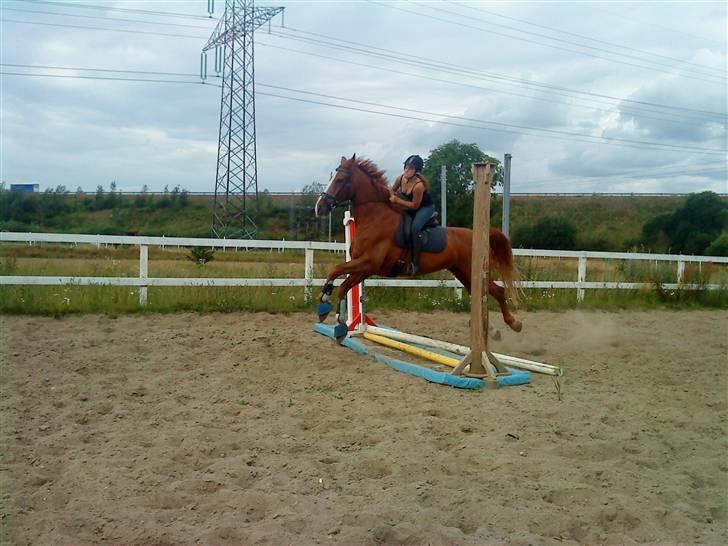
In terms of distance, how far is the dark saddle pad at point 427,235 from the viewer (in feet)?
23.0

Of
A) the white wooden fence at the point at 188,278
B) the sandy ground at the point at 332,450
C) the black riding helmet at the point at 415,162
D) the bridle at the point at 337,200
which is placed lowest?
the sandy ground at the point at 332,450

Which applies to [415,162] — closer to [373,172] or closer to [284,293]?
[373,172]

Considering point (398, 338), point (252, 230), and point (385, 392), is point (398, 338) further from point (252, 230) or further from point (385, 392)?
point (252, 230)

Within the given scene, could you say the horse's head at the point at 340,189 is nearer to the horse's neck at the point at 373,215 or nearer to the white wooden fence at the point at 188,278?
the horse's neck at the point at 373,215

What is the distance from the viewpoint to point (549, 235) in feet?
118

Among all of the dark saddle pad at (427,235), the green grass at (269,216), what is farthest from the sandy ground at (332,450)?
the green grass at (269,216)

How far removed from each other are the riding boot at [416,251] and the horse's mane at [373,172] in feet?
2.38

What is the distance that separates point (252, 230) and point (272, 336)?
994 inches

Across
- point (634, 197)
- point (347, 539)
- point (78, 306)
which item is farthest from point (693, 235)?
point (347, 539)

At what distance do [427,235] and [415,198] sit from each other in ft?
1.53

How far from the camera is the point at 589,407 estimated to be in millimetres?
5398

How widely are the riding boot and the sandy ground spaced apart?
1219 millimetres

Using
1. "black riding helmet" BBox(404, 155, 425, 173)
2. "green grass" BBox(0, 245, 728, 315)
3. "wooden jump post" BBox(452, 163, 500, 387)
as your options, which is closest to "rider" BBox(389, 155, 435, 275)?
"black riding helmet" BBox(404, 155, 425, 173)

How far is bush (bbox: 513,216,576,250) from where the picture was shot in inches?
1395
